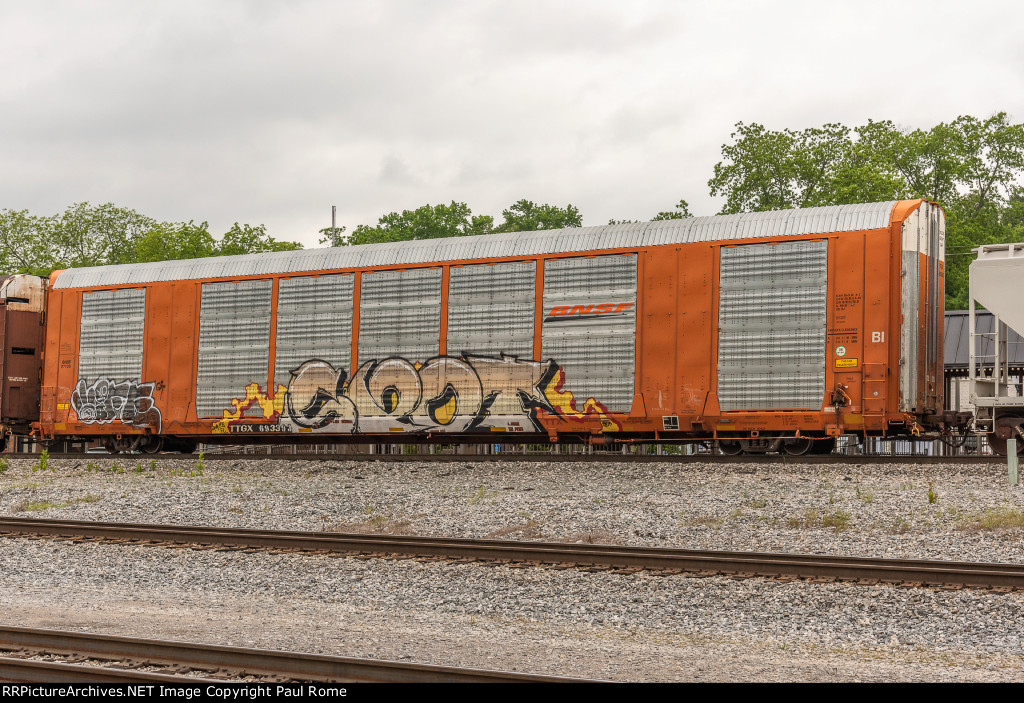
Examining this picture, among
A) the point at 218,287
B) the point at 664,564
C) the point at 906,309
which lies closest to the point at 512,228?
the point at 218,287

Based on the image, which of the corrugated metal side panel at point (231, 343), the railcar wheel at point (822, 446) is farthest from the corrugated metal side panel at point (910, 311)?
the corrugated metal side panel at point (231, 343)

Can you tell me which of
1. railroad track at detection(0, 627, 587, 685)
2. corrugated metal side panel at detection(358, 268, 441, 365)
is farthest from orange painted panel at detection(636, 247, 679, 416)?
railroad track at detection(0, 627, 587, 685)

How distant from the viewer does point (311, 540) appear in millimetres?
10516

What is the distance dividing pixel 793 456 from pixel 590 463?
3.22m

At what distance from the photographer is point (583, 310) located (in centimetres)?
1578

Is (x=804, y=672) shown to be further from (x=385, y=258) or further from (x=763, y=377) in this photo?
(x=385, y=258)

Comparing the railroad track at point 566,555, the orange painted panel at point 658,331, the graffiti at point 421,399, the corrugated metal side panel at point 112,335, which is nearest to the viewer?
the railroad track at point 566,555

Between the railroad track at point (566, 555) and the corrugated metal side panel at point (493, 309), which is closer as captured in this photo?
the railroad track at point (566, 555)

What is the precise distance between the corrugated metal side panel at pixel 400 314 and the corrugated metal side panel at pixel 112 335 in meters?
5.21

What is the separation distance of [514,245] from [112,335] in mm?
8909

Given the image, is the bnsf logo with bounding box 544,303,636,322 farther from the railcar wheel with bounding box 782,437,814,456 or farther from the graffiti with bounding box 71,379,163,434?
the graffiti with bounding box 71,379,163,434

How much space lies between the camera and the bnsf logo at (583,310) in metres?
15.6

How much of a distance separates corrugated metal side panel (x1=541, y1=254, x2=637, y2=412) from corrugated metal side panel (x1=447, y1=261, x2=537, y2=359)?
1.13 ft

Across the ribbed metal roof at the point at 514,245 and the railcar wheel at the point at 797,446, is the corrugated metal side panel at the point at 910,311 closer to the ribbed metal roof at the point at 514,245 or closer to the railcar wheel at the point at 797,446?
the ribbed metal roof at the point at 514,245
